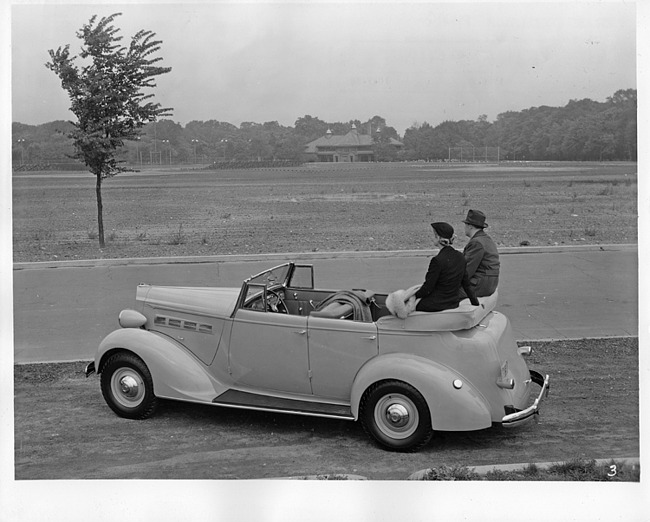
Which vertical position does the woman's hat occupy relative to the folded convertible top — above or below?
above

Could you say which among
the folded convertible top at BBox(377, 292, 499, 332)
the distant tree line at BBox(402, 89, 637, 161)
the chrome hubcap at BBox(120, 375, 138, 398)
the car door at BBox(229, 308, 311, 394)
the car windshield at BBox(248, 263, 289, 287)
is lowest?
the chrome hubcap at BBox(120, 375, 138, 398)

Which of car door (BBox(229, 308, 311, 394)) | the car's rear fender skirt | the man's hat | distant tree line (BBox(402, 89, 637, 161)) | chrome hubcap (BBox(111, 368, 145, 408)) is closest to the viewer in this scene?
car door (BBox(229, 308, 311, 394))

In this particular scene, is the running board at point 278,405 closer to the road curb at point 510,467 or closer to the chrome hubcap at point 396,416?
the chrome hubcap at point 396,416

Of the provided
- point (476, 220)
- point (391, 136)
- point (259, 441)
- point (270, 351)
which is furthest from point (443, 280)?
point (391, 136)

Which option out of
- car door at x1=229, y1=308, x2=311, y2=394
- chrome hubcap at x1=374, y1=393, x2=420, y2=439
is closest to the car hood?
car door at x1=229, y1=308, x2=311, y2=394

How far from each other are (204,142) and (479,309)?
1475 centimetres

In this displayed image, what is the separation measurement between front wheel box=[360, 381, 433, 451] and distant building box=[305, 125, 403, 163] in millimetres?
13777

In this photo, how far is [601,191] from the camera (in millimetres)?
21719

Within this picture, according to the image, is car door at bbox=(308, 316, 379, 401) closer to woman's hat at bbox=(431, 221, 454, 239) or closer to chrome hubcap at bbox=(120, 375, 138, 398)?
woman's hat at bbox=(431, 221, 454, 239)

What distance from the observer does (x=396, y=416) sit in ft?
18.0

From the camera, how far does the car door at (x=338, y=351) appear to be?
5695mm

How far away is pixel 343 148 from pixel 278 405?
1621 cm

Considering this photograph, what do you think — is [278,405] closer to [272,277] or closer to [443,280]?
[272,277]

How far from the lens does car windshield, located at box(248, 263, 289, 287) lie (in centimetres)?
656
